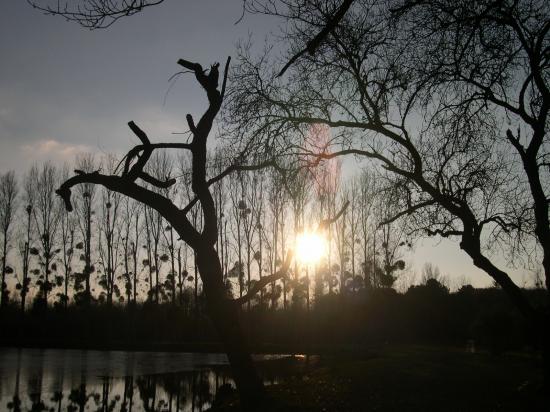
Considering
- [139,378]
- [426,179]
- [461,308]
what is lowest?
[139,378]

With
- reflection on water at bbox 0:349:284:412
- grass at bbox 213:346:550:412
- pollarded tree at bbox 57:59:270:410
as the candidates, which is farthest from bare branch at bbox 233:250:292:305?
reflection on water at bbox 0:349:284:412

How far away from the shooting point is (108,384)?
1580 cm

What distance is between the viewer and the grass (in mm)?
9469

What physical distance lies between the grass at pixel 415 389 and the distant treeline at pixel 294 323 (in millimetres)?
15251

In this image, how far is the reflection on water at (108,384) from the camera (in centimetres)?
1232

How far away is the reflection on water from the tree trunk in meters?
3.68

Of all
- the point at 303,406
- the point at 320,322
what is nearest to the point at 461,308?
the point at 320,322

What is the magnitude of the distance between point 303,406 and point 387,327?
27448mm

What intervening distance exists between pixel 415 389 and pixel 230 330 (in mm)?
4600

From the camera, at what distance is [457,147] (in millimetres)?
11297

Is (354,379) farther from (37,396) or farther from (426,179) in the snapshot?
(37,396)

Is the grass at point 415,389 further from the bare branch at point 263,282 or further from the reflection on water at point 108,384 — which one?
the reflection on water at point 108,384

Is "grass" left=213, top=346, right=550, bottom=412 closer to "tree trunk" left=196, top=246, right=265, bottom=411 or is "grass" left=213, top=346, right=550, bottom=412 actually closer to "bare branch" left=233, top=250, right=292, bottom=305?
"tree trunk" left=196, top=246, right=265, bottom=411

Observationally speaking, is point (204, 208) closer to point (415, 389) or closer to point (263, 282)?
point (263, 282)
